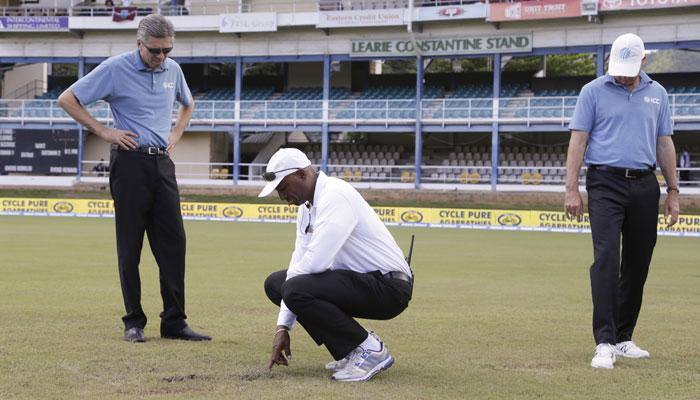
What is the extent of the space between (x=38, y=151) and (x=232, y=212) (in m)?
16.7

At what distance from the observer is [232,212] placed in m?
38.3

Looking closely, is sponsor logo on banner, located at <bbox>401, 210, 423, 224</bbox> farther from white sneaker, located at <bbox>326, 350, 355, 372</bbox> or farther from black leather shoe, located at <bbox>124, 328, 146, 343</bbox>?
white sneaker, located at <bbox>326, 350, 355, 372</bbox>

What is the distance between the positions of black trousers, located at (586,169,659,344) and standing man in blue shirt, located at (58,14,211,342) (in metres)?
2.92

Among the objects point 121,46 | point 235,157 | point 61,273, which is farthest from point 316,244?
point 121,46

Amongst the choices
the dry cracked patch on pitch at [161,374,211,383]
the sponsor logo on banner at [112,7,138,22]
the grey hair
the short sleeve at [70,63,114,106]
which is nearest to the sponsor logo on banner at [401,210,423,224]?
the sponsor logo on banner at [112,7,138,22]

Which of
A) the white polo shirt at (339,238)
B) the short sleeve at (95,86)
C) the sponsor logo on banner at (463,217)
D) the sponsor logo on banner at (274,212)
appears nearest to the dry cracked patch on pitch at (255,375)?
the white polo shirt at (339,238)

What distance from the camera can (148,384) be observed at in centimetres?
562

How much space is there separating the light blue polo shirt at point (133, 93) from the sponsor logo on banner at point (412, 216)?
95.1 ft

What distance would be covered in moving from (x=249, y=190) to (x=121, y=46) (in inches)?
439

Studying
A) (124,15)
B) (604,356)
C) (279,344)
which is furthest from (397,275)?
(124,15)

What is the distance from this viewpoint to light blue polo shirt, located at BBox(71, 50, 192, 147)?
7.23 meters

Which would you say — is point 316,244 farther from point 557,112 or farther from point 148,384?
point 557,112

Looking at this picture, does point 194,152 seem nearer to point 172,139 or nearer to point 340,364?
point 172,139

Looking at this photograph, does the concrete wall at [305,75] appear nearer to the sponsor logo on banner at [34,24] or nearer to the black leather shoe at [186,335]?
the sponsor logo on banner at [34,24]
